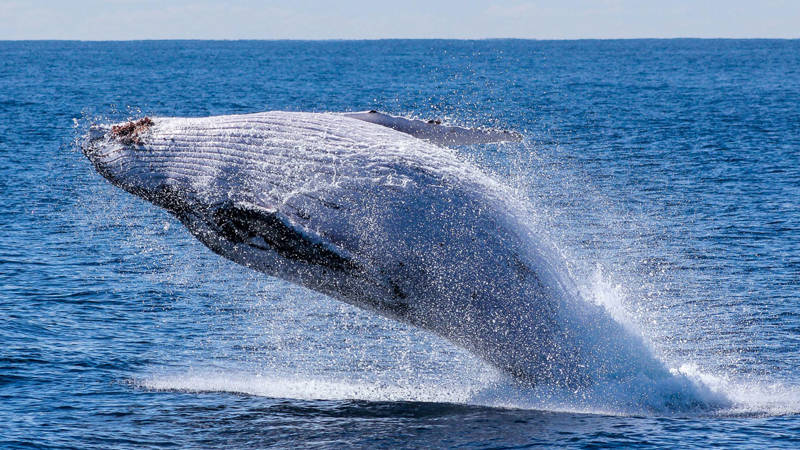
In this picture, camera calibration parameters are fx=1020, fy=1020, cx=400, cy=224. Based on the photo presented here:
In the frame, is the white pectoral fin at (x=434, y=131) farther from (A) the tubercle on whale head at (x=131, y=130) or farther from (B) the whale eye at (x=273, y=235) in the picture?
(A) the tubercle on whale head at (x=131, y=130)

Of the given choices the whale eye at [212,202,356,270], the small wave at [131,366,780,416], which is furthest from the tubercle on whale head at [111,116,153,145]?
the small wave at [131,366,780,416]

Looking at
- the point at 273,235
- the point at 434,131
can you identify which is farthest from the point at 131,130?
the point at 434,131

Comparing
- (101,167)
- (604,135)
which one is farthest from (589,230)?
(604,135)

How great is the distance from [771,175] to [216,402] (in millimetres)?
26951

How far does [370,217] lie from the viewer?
11.9m

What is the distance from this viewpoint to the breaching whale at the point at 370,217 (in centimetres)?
1197

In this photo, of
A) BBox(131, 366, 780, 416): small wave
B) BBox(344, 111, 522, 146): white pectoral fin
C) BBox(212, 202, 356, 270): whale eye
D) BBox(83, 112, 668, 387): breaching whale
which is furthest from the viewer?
BBox(131, 366, 780, 416): small wave

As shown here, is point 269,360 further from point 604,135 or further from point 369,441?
point 604,135

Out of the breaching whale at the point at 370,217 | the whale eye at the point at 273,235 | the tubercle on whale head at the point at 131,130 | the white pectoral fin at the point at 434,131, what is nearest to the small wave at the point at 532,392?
the breaching whale at the point at 370,217

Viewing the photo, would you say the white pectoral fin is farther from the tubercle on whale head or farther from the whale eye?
the tubercle on whale head

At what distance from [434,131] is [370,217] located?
1.71 m

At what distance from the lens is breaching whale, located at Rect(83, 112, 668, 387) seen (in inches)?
471

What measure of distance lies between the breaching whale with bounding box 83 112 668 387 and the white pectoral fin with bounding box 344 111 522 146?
0.03m

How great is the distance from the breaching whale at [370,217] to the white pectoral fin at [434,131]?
28mm
